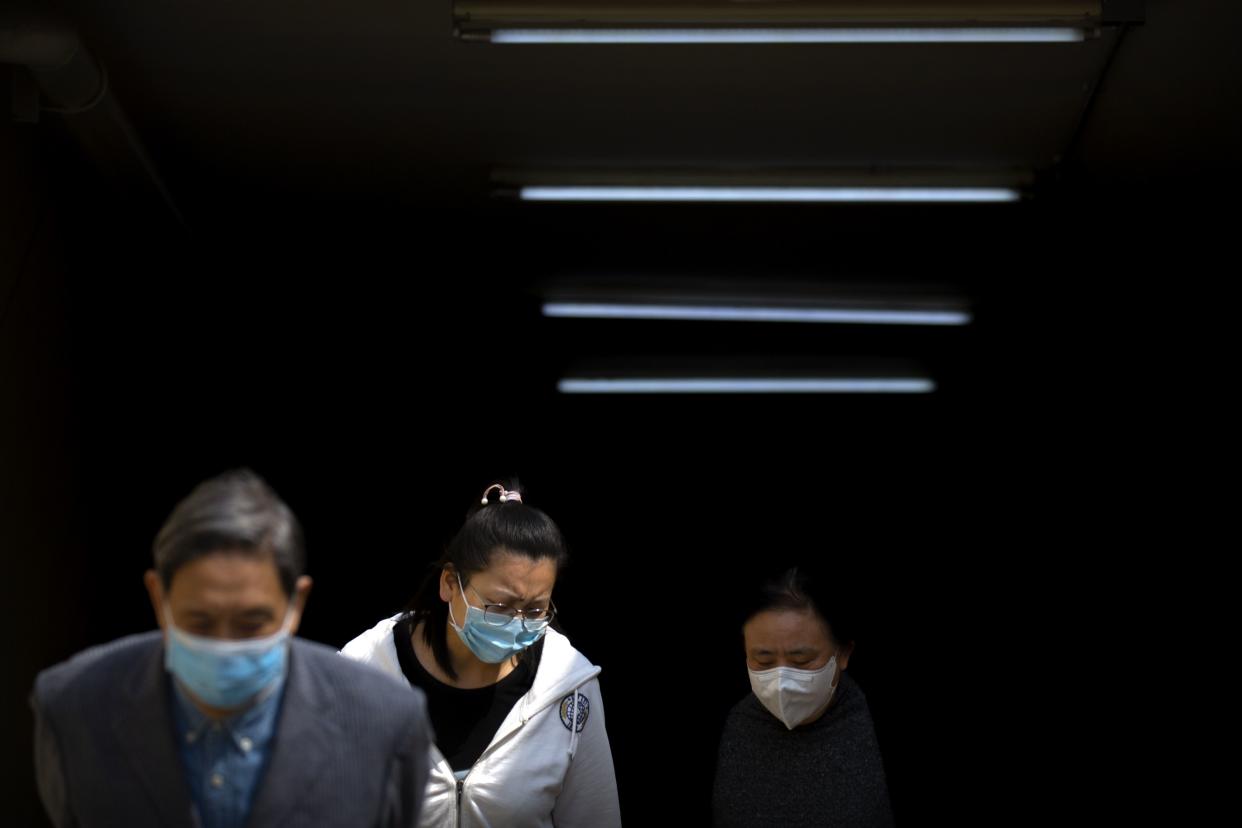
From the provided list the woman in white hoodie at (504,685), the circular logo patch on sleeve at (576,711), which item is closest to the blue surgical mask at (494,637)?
the woman in white hoodie at (504,685)

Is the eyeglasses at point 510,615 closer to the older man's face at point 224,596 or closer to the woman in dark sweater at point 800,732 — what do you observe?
the woman in dark sweater at point 800,732

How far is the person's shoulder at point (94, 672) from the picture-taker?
6.79ft

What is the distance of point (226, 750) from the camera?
208 cm

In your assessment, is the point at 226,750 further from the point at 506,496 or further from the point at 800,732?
the point at 800,732

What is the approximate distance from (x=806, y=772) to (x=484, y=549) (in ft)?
3.17

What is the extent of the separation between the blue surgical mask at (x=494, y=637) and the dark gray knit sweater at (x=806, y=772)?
717 mm

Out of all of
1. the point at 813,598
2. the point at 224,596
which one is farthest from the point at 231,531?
the point at 813,598

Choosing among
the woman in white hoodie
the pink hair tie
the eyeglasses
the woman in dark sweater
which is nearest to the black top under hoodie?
the woman in white hoodie

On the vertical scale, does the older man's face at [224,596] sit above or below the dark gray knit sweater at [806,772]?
above

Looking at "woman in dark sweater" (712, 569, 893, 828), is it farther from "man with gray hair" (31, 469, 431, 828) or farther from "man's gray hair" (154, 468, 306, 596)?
"man's gray hair" (154, 468, 306, 596)

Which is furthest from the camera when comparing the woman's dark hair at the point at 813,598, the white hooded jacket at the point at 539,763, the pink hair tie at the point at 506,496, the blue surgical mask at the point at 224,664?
the woman's dark hair at the point at 813,598

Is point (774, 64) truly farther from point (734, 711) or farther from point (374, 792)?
point (374, 792)

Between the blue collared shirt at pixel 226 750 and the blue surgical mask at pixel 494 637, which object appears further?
the blue surgical mask at pixel 494 637

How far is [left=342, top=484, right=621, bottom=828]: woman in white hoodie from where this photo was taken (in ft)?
9.93
